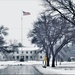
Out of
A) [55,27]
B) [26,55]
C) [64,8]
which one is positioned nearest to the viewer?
[64,8]

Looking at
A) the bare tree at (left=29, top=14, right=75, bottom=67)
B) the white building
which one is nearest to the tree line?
the bare tree at (left=29, top=14, right=75, bottom=67)

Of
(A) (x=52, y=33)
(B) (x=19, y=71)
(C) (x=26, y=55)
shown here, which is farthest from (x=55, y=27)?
(C) (x=26, y=55)

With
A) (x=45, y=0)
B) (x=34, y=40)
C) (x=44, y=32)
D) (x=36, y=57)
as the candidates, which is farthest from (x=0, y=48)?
(x=36, y=57)

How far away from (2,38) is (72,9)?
62526 millimetres

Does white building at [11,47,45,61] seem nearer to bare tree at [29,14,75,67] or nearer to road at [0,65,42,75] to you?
bare tree at [29,14,75,67]

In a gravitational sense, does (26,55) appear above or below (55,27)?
below

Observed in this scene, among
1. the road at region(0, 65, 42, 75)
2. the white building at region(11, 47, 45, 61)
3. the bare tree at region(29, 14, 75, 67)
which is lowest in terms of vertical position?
the white building at region(11, 47, 45, 61)

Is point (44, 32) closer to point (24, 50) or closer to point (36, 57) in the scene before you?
point (36, 57)

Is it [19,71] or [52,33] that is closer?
[19,71]

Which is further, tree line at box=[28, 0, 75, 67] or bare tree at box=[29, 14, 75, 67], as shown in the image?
bare tree at box=[29, 14, 75, 67]

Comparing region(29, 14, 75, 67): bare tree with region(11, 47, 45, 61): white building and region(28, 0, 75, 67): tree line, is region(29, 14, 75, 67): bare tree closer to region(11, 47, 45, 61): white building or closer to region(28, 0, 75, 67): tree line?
region(28, 0, 75, 67): tree line

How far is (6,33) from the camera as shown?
9656 cm

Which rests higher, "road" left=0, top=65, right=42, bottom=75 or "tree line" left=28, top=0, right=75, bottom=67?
"tree line" left=28, top=0, right=75, bottom=67

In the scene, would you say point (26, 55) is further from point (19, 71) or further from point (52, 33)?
point (19, 71)
